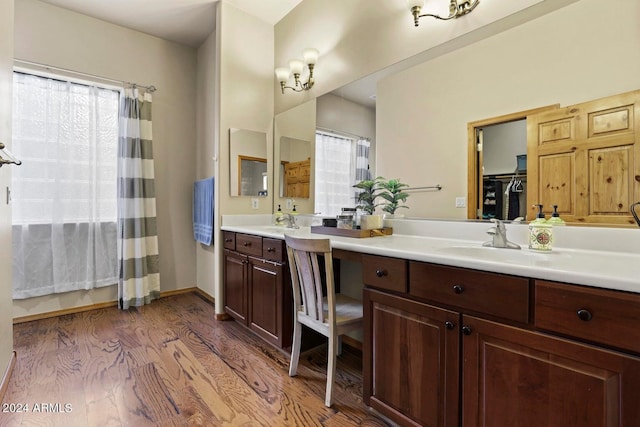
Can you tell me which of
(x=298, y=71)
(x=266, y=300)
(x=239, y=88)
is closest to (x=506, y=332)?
(x=266, y=300)

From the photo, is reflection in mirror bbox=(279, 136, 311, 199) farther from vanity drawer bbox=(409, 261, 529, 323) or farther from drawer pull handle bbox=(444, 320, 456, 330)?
drawer pull handle bbox=(444, 320, 456, 330)

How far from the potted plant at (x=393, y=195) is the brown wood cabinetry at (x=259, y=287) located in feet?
2.43

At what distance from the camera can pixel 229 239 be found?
2662mm

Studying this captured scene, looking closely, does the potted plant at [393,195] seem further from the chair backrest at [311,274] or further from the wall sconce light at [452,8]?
the wall sconce light at [452,8]

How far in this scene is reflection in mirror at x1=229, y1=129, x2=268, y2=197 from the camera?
9.34 ft

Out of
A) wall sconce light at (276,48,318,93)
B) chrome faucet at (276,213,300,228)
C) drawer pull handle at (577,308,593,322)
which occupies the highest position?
wall sconce light at (276,48,318,93)

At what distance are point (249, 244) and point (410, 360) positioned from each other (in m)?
1.48

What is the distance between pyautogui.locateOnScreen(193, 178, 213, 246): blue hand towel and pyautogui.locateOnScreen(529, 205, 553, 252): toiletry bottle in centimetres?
264

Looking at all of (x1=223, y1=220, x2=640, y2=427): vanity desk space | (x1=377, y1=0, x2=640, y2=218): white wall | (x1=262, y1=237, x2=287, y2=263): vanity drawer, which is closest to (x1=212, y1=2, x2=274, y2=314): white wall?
(x1=262, y1=237, x2=287, y2=263): vanity drawer

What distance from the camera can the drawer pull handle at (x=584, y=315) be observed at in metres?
Result: 0.83

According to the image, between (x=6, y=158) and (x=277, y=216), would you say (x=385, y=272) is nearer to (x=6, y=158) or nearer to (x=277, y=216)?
(x=277, y=216)

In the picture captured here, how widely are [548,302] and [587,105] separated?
90 cm

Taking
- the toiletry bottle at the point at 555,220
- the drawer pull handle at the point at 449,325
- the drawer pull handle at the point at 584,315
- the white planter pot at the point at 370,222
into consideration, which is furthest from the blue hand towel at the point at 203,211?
the drawer pull handle at the point at 584,315

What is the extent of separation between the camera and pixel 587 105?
49.9 inches
